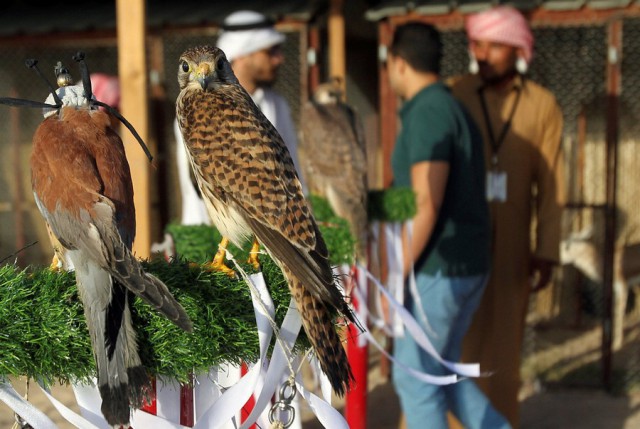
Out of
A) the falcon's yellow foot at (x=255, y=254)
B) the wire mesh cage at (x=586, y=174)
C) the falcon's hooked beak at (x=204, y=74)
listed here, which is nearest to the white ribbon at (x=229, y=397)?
the falcon's yellow foot at (x=255, y=254)

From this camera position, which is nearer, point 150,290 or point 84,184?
point 150,290

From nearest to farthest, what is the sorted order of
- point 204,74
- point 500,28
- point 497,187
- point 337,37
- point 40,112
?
point 204,74, point 497,187, point 500,28, point 337,37, point 40,112

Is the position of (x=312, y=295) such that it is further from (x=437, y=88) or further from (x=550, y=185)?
(x=550, y=185)

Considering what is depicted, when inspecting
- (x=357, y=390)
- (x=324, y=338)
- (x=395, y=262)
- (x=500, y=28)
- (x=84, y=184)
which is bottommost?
A: (x=357, y=390)

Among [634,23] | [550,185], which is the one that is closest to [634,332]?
[634,23]

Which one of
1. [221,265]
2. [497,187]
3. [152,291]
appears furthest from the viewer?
[497,187]

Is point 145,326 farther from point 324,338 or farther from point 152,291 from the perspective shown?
point 324,338

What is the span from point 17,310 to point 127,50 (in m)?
2.41

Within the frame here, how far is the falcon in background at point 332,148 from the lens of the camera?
450 cm

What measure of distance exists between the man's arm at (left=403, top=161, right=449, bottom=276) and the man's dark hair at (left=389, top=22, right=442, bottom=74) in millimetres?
508

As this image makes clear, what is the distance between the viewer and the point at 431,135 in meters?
3.54

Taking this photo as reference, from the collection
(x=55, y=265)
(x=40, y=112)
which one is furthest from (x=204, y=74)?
(x=40, y=112)

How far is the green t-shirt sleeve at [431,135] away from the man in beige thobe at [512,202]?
2.88 ft

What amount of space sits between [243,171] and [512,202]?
268 centimetres
